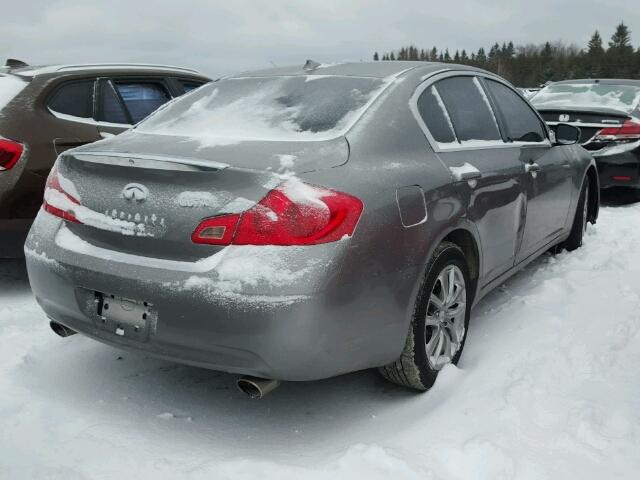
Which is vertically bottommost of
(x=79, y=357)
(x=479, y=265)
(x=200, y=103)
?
(x=79, y=357)

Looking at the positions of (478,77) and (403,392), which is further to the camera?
(478,77)

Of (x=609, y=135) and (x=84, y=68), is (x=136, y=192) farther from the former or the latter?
(x=609, y=135)

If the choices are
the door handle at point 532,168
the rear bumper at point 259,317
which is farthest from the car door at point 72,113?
the door handle at point 532,168

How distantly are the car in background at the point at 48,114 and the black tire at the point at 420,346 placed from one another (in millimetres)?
2599

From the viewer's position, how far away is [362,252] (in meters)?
2.37

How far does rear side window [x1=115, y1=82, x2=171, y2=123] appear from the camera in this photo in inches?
200

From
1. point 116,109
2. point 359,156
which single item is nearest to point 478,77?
point 359,156

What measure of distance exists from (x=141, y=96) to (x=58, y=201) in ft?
8.98

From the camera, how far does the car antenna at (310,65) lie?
3.48 meters

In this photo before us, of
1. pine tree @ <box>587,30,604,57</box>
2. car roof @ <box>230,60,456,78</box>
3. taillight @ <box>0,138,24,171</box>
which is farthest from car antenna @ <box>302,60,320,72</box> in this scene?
pine tree @ <box>587,30,604,57</box>

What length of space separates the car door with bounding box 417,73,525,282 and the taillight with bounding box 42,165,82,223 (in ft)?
5.30

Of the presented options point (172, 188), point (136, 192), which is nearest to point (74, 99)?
point (136, 192)

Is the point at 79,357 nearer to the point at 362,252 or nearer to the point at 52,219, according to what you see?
the point at 52,219

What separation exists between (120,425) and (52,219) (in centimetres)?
92
